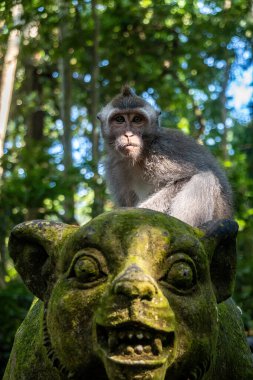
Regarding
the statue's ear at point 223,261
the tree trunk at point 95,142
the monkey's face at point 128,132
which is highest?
the statue's ear at point 223,261

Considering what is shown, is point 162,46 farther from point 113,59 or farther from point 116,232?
point 116,232

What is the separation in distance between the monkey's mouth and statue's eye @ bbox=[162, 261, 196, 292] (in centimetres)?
29

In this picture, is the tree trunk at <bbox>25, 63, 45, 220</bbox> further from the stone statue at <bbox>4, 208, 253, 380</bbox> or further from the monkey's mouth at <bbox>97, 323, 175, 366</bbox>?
the monkey's mouth at <bbox>97, 323, 175, 366</bbox>

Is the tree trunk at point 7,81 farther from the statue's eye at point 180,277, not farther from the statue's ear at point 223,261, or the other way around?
the statue's eye at point 180,277

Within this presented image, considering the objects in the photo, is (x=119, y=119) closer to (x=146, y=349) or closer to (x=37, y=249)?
(x=37, y=249)

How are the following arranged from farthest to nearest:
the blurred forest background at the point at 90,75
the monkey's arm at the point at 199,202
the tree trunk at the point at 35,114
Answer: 1. the tree trunk at the point at 35,114
2. the blurred forest background at the point at 90,75
3. the monkey's arm at the point at 199,202

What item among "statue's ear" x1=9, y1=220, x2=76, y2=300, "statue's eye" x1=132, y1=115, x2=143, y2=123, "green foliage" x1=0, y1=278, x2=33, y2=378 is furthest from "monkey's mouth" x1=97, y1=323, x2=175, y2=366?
"green foliage" x1=0, y1=278, x2=33, y2=378

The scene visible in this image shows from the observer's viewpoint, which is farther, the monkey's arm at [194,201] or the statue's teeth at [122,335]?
the monkey's arm at [194,201]

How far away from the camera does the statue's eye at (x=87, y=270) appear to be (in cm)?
288

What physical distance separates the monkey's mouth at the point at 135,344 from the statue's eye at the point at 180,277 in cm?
29

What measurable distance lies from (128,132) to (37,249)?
4087mm

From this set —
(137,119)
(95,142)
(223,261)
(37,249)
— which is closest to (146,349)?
(223,261)

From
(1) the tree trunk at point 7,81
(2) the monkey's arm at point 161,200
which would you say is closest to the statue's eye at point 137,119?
(2) the monkey's arm at point 161,200

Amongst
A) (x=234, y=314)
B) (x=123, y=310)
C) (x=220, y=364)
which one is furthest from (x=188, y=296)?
(x=234, y=314)
